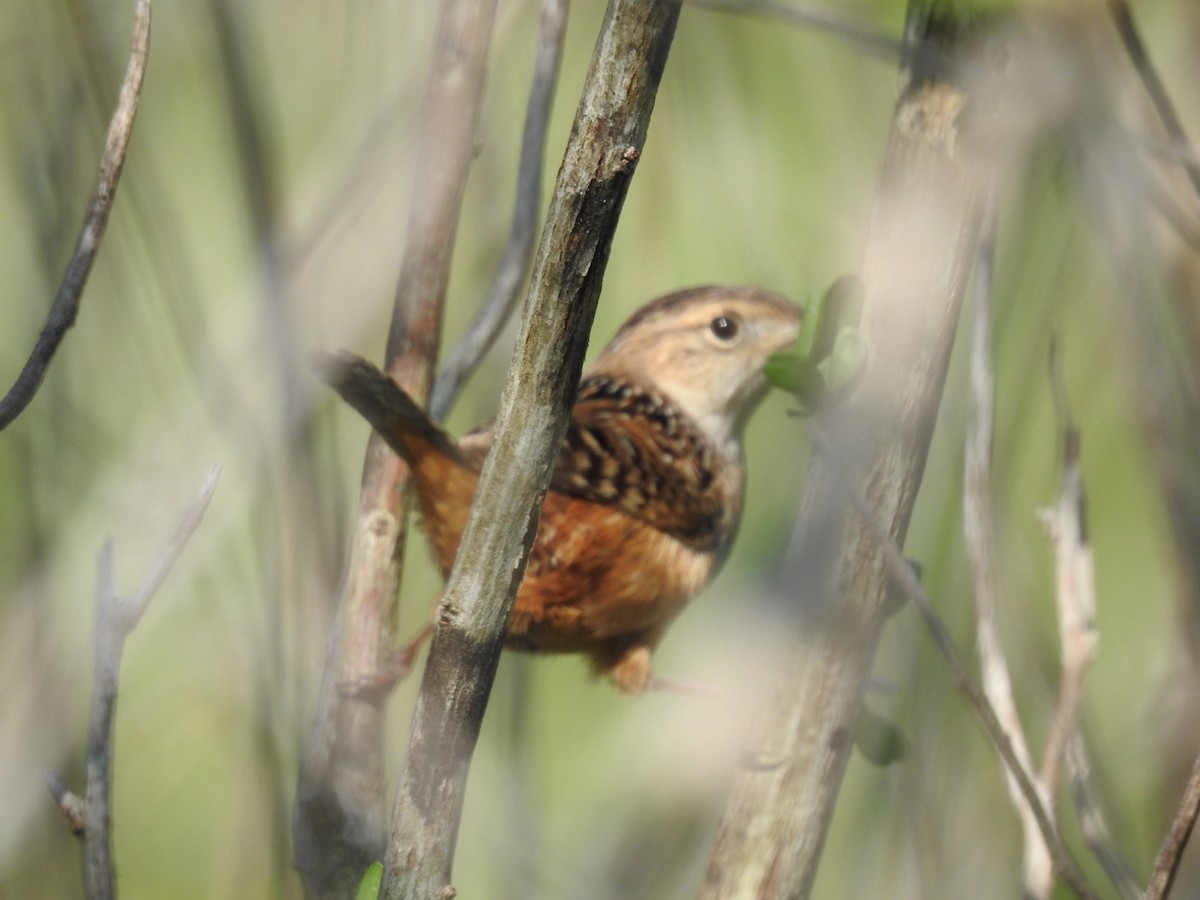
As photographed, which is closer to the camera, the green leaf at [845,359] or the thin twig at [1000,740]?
the thin twig at [1000,740]

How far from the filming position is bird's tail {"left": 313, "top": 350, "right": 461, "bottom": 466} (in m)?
1.53

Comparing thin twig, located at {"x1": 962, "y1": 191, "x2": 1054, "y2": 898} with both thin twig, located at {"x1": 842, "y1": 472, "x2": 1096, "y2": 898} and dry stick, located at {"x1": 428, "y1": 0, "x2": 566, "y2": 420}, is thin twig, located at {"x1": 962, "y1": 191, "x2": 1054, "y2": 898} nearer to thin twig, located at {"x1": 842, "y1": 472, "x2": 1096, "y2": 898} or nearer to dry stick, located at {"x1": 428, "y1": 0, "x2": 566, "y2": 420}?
thin twig, located at {"x1": 842, "y1": 472, "x2": 1096, "y2": 898}

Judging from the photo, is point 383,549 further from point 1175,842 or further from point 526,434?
point 1175,842

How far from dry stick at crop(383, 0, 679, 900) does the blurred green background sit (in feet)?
2.15

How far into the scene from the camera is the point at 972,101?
4.51ft

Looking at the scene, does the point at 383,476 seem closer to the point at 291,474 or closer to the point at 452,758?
the point at 291,474

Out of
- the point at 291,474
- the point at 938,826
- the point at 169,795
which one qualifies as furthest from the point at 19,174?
the point at 938,826

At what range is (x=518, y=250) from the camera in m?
1.85

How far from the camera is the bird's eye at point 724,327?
3.00m

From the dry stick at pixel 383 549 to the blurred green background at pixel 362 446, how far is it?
162mm

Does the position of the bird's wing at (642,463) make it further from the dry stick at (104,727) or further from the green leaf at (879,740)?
the dry stick at (104,727)

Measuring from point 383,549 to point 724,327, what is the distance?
153 cm

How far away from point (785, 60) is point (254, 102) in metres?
1.12

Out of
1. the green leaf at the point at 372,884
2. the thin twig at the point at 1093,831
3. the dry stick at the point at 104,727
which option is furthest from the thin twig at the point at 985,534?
the dry stick at the point at 104,727
